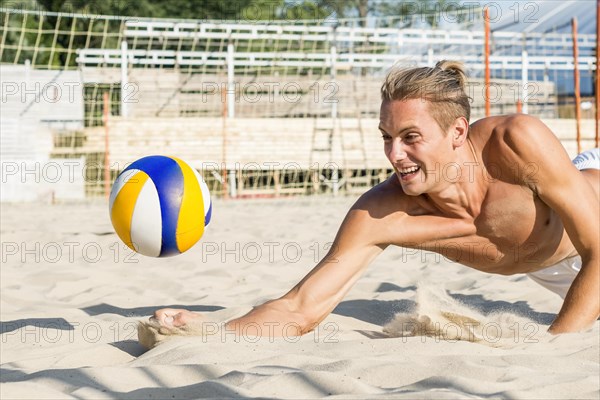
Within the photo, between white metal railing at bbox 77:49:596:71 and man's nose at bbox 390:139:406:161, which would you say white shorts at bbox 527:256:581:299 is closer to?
man's nose at bbox 390:139:406:161

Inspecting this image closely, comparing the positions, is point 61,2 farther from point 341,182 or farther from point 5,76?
point 341,182

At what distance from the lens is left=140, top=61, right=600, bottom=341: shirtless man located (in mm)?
2922

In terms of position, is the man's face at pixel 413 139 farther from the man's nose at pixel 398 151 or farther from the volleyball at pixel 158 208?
the volleyball at pixel 158 208

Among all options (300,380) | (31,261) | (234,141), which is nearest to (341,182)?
(234,141)

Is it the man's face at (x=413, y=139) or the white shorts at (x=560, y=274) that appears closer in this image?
the man's face at (x=413, y=139)

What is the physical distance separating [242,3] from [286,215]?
19209 millimetres

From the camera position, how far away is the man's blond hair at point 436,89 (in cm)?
288

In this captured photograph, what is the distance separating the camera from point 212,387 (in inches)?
86.9

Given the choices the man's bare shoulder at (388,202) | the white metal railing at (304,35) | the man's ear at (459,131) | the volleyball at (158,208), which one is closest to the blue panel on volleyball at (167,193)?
the volleyball at (158,208)

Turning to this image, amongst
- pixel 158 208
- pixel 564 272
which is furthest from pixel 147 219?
pixel 564 272

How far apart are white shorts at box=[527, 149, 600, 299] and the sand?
0.56 feet

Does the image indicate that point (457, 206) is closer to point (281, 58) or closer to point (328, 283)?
point (328, 283)

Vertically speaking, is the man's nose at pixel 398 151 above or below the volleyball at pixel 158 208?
above

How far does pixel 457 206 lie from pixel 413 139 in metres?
0.47
